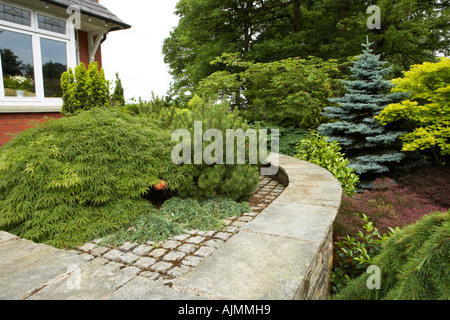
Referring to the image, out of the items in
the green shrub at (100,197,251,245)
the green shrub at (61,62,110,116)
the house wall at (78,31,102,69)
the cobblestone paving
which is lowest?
the cobblestone paving

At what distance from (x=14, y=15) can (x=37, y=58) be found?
94 cm

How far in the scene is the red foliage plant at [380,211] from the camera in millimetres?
2979

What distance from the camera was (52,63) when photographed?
22.7 feet

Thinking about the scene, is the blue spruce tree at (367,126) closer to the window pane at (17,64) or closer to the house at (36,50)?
the house at (36,50)

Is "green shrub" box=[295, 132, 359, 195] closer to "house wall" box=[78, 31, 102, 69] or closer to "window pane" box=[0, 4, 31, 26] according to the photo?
"house wall" box=[78, 31, 102, 69]

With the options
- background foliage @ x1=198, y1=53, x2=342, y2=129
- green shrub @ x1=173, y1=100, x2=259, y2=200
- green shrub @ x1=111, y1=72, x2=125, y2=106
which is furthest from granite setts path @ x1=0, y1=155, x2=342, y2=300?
background foliage @ x1=198, y1=53, x2=342, y2=129

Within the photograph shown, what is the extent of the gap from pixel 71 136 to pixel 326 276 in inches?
121

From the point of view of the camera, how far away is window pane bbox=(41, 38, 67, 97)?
22.1 feet

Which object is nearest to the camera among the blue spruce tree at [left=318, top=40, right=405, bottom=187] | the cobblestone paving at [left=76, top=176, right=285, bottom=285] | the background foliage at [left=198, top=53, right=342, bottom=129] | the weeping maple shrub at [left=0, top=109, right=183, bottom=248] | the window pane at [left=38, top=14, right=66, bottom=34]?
the cobblestone paving at [left=76, top=176, right=285, bottom=285]

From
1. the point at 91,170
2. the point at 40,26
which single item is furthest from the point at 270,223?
the point at 40,26

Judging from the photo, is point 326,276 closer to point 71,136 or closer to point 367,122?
point 71,136

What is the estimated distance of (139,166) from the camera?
306 centimetres

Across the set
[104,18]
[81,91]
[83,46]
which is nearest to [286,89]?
[81,91]

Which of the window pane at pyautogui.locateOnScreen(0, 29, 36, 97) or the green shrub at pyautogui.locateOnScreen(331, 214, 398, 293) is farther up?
the window pane at pyautogui.locateOnScreen(0, 29, 36, 97)
